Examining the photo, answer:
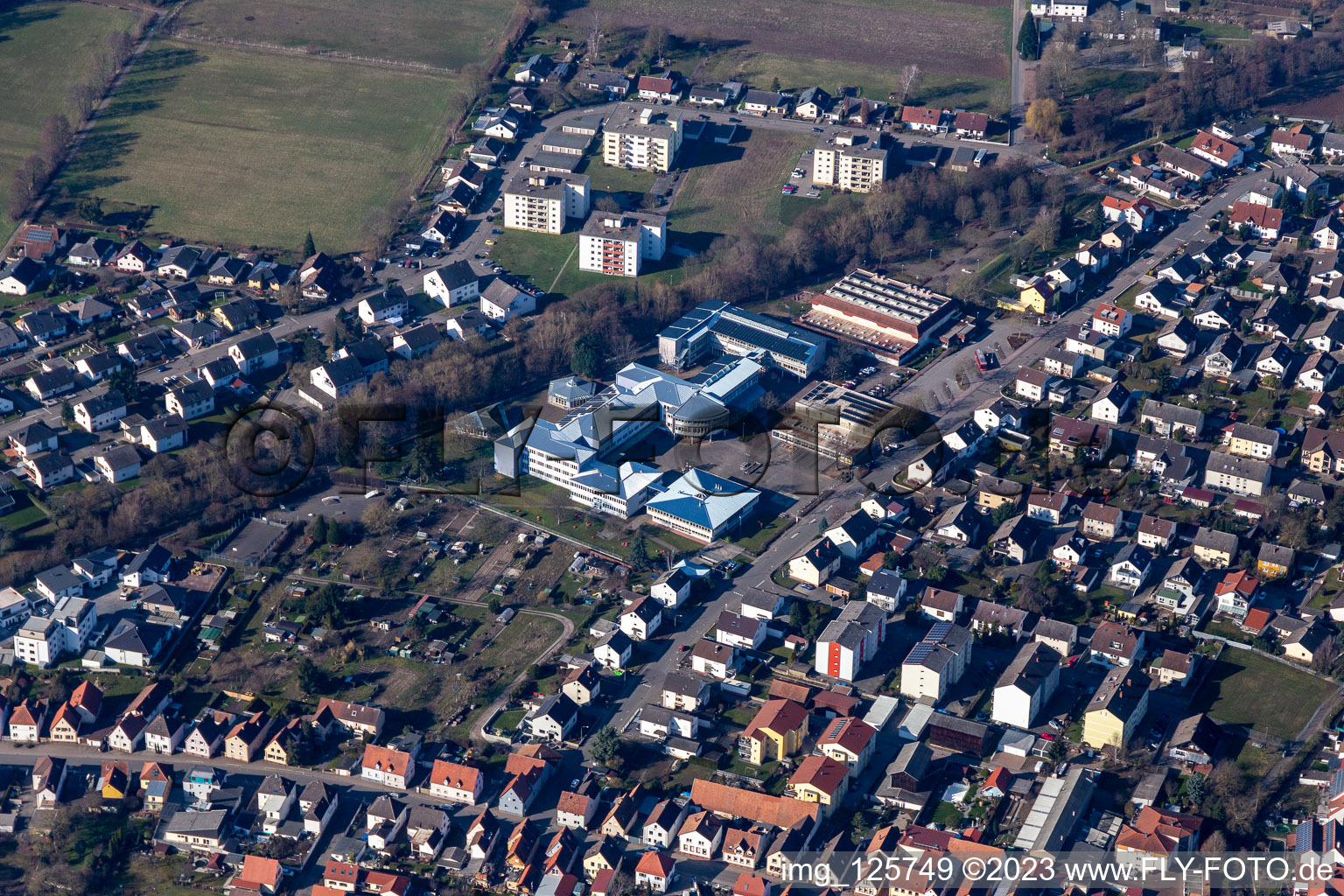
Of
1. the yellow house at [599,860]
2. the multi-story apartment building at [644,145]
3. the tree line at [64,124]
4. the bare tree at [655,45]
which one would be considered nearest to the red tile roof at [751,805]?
the yellow house at [599,860]

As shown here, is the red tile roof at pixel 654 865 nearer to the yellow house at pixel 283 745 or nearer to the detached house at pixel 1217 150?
the yellow house at pixel 283 745

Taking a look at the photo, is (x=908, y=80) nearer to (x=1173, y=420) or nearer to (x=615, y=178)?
(x=615, y=178)

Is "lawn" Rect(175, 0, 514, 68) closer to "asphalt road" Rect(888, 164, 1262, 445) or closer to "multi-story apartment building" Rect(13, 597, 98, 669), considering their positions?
"asphalt road" Rect(888, 164, 1262, 445)

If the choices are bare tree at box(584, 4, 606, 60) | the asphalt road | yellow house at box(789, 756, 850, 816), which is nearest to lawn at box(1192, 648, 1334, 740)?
yellow house at box(789, 756, 850, 816)

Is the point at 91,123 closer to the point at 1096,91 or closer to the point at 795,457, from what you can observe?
the point at 795,457

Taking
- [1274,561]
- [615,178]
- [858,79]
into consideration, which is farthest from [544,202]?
[1274,561]

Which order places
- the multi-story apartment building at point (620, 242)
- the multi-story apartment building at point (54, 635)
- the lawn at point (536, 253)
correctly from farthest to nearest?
the lawn at point (536, 253)
the multi-story apartment building at point (620, 242)
the multi-story apartment building at point (54, 635)
